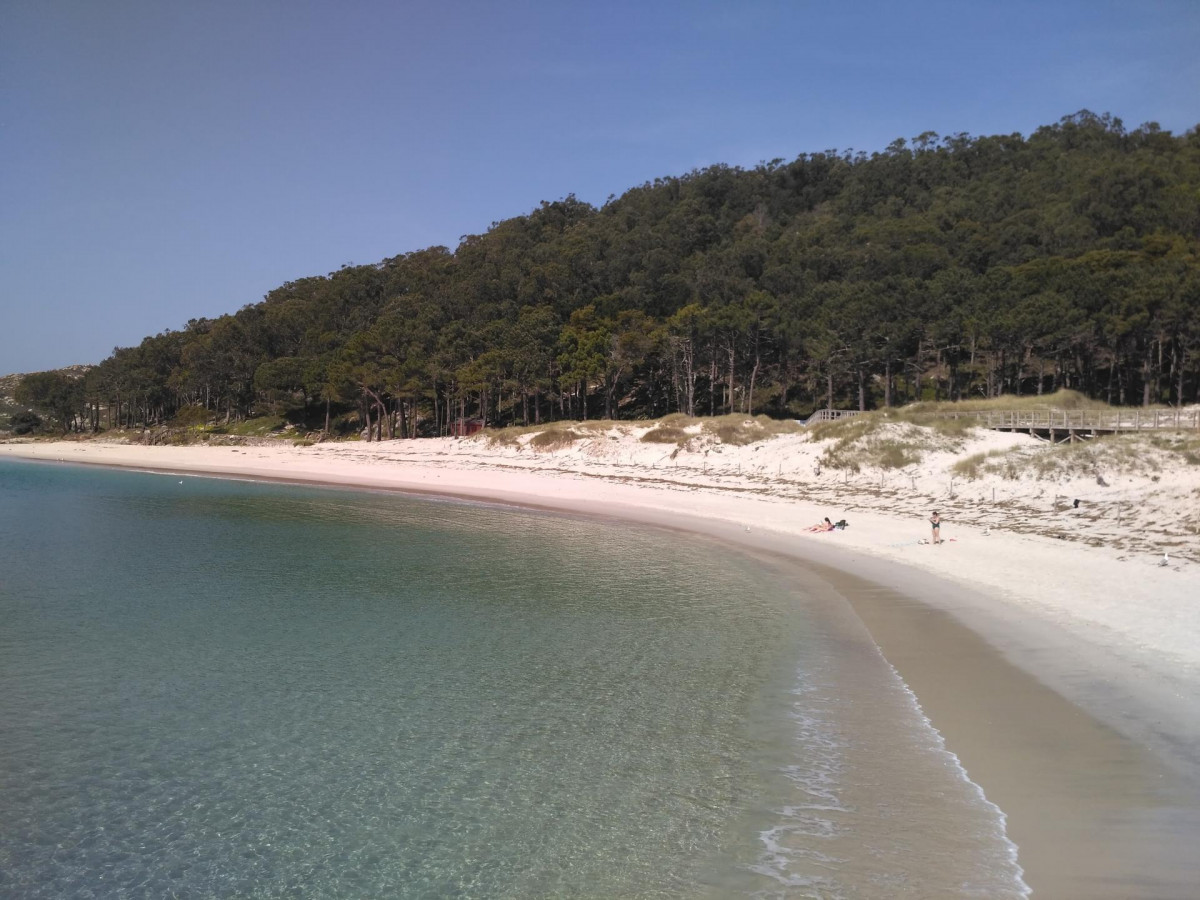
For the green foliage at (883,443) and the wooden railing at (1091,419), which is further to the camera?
the wooden railing at (1091,419)

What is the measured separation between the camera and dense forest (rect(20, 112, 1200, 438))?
194 ft

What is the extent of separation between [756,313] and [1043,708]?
192ft

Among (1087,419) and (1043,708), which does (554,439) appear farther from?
(1043,708)

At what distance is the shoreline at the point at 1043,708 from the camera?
6484 millimetres

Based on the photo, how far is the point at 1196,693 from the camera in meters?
9.56

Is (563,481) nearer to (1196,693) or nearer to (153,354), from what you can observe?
(1196,693)

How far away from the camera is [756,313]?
6562 centimetres

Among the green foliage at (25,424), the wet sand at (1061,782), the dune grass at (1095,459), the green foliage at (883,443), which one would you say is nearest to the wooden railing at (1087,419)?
the green foliage at (883,443)

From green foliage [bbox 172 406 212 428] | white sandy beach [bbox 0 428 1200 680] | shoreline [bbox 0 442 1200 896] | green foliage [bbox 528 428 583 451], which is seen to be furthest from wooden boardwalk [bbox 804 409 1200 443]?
green foliage [bbox 172 406 212 428]

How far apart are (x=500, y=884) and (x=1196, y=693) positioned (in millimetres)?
8633

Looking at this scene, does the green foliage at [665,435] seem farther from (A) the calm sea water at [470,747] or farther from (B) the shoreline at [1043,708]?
(A) the calm sea water at [470,747]

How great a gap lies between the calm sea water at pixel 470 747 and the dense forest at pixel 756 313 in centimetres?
4857

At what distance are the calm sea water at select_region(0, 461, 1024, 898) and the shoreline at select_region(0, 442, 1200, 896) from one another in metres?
0.45

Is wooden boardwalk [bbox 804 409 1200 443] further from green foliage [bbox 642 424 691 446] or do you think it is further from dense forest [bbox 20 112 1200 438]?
dense forest [bbox 20 112 1200 438]
